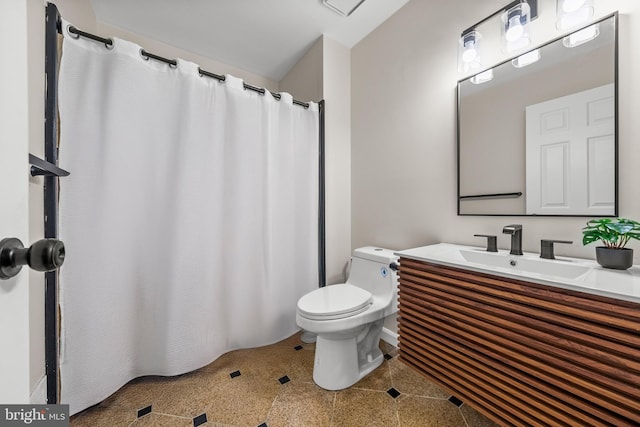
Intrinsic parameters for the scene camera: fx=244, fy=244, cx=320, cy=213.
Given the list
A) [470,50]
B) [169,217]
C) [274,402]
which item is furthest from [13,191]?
[470,50]

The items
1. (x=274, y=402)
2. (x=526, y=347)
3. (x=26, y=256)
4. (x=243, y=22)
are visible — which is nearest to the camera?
(x=26, y=256)

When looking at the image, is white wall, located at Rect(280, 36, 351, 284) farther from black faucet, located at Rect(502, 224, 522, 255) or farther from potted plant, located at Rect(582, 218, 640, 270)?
potted plant, located at Rect(582, 218, 640, 270)

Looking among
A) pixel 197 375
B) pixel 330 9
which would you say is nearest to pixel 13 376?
pixel 197 375

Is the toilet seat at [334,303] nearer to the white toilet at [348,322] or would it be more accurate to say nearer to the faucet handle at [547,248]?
the white toilet at [348,322]

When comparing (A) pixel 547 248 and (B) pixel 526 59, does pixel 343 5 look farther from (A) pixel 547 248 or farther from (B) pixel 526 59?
(A) pixel 547 248

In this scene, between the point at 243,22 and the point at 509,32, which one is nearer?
the point at 509,32

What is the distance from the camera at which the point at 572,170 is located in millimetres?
1043

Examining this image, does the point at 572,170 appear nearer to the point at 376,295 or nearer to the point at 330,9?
the point at 376,295

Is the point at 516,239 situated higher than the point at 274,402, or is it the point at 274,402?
the point at 516,239

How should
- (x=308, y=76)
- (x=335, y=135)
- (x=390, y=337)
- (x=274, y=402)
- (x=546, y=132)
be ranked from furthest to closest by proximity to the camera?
(x=308, y=76), (x=335, y=135), (x=390, y=337), (x=274, y=402), (x=546, y=132)

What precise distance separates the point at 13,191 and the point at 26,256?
0.11 m

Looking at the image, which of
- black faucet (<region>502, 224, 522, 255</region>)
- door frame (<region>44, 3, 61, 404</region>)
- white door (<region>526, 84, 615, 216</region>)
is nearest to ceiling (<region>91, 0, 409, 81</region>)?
door frame (<region>44, 3, 61, 404</region>)

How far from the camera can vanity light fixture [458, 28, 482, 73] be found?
1.30m

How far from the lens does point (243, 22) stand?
1856 millimetres
